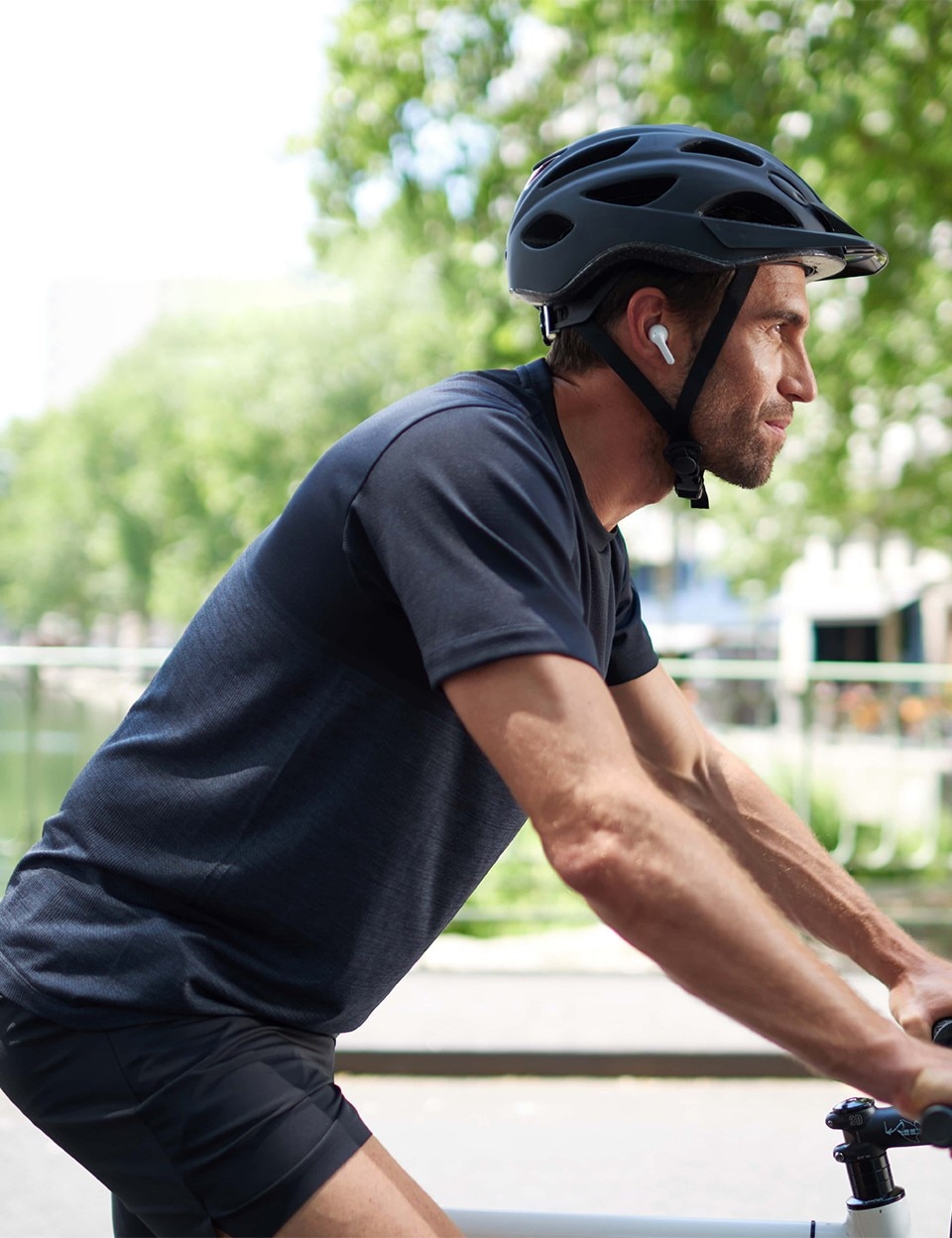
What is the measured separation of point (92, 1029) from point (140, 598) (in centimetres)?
5505

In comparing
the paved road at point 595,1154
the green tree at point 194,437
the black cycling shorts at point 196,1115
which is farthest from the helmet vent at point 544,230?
the green tree at point 194,437

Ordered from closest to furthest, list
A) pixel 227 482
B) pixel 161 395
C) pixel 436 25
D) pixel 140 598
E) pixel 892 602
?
pixel 436 25, pixel 227 482, pixel 892 602, pixel 161 395, pixel 140 598

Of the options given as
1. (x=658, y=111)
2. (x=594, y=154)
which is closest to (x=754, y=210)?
(x=594, y=154)

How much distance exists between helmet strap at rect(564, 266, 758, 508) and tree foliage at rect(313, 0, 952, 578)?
6.88 metres

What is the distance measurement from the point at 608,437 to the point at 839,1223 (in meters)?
1.06

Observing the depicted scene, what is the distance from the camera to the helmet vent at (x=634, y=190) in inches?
78.2

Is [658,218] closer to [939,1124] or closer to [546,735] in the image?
[546,735]

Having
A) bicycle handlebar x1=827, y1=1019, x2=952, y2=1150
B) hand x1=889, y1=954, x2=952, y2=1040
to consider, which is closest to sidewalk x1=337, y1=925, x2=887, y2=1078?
hand x1=889, y1=954, x2=952, y2=1040

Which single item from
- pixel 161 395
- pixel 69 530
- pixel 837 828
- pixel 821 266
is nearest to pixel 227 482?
pixel 161 395

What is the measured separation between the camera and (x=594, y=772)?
4.83ft

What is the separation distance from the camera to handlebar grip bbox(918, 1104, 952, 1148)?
1402 millimetres

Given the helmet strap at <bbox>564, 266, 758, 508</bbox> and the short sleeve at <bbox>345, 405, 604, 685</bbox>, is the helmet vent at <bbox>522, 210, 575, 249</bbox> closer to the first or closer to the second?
the helmet strap at <bbox>564, 266, 758, 508</bbox>

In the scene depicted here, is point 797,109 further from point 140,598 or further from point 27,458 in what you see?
point 27,458

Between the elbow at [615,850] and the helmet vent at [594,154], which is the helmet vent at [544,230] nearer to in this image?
the helmet vent at [594,154]
